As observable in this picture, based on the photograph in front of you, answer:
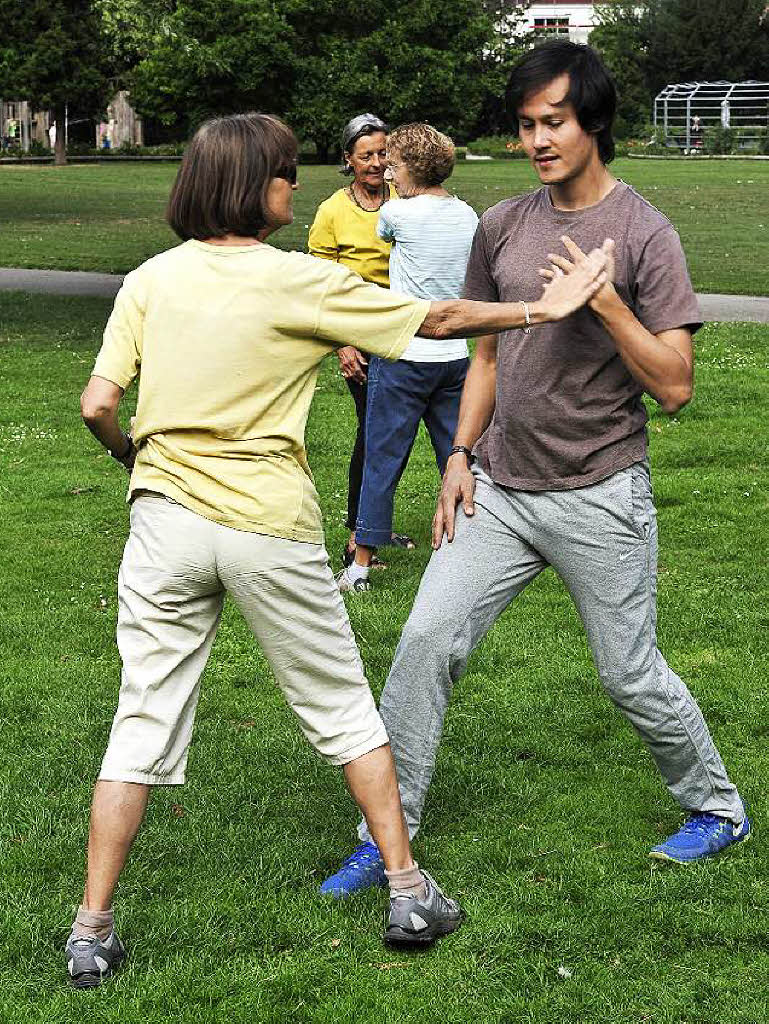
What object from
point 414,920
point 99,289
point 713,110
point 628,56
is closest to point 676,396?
point 414,920

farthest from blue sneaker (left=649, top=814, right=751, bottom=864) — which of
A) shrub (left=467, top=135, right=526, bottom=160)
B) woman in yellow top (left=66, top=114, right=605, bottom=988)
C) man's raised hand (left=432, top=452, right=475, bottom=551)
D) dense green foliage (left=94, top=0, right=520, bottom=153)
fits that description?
dense green foliage (left=94, top=0, right=520, bottom=153)

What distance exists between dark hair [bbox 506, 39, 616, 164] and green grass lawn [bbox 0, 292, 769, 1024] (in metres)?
2.00

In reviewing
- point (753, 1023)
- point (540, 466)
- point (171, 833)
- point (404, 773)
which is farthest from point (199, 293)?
point (753, 1023)

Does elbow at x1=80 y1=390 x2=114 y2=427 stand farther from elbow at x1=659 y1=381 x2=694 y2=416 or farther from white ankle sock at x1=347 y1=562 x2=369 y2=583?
white ankle sock at x1=347 y1=562 x2=369 y2=583

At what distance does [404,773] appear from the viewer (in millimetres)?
4266

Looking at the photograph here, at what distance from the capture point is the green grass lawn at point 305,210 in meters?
21.3

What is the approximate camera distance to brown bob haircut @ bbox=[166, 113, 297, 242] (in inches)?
140

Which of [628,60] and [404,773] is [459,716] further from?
[628,60]

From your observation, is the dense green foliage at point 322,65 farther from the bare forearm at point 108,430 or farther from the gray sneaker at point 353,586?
the bare forearm at point 108,430

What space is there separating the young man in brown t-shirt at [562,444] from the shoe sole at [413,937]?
0.31m

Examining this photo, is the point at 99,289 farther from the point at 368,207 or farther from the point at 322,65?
the point at 322,65

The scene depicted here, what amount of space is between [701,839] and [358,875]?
993 mm

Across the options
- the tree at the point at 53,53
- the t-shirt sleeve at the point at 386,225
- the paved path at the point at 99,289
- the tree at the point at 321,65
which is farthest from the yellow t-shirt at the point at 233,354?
Answer: the tree at the point at 321,65

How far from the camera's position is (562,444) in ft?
13.4
